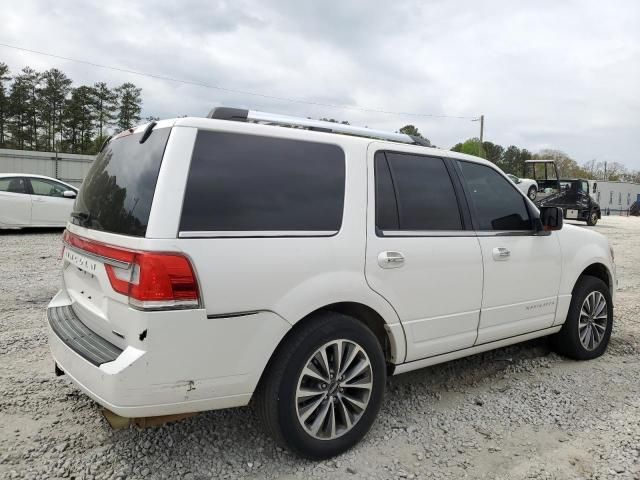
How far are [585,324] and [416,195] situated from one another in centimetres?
234

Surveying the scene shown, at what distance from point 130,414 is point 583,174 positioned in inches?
3965

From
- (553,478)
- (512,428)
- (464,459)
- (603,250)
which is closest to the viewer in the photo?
(553,478)

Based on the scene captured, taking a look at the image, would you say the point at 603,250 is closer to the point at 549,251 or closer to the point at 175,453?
the point at 549,251

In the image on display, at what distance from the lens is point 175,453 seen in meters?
2.80

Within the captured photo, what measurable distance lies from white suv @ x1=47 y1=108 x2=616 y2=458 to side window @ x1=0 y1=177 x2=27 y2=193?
9.65 m

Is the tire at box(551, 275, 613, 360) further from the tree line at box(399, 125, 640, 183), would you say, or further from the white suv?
the tree line at box(399, 125, 640, 183)

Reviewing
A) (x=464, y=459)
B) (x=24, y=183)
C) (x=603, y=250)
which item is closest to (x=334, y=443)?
(x=464, y=459)

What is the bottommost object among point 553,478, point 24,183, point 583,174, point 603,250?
point 553,478

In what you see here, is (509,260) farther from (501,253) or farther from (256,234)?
(256,234)

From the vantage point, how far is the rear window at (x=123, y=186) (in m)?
2.37

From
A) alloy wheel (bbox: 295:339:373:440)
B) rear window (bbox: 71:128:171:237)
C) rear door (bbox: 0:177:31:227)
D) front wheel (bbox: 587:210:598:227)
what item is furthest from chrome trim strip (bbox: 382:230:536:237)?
front wheel (bbox: 587:210:598:227)

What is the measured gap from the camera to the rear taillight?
7.22ft

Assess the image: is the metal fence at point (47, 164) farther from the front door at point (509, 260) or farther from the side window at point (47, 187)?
the front door at point (509, 260)

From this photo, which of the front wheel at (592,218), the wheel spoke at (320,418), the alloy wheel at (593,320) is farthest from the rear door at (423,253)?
the front wheel at (592,218)
